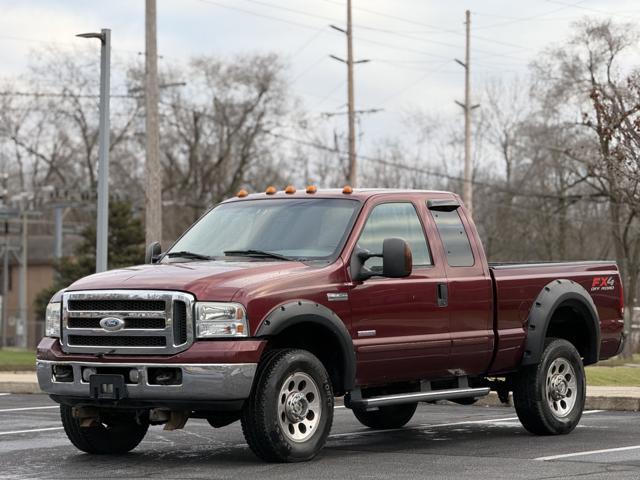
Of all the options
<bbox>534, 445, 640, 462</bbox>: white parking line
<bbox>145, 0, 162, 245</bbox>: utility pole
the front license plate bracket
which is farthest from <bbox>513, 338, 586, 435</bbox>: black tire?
<bbox>145, 0, 162, 245</bbox>: utility pole

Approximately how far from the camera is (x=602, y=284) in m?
13.3

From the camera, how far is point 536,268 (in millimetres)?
12586

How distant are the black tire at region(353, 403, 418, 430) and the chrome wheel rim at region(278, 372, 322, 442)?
117 inches

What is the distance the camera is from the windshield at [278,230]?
11.0m

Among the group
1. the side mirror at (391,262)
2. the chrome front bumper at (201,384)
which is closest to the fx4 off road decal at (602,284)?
the side mirror at (391,262)

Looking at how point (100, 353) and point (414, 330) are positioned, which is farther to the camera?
point (414, 330)

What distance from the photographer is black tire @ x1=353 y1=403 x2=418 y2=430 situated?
43.8 ft

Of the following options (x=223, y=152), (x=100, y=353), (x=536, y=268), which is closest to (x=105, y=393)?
(x=100, y=353)

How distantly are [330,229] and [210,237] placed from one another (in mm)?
1119

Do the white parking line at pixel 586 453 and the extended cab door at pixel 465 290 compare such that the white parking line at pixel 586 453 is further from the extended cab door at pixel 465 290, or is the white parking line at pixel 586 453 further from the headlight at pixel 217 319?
the headlight at pixel 217 319

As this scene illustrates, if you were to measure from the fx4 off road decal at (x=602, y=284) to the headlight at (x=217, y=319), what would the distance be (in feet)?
15.3

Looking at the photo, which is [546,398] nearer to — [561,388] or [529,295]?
[561,388]

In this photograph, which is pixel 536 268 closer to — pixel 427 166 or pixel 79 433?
pixel 79 433

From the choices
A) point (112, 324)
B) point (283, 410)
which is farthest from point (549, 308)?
point (112, 324)
